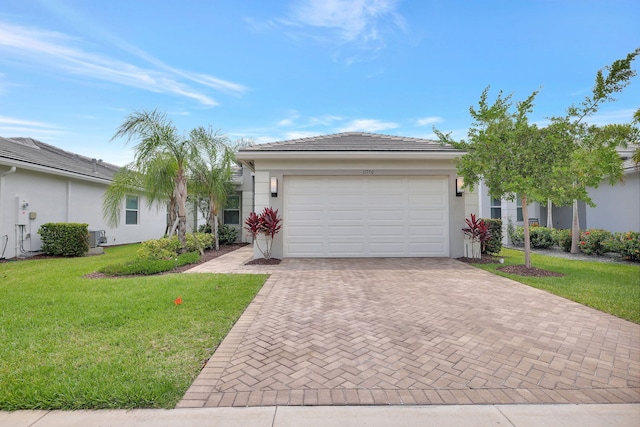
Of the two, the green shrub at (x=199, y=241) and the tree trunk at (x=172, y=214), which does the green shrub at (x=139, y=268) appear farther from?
the tree trunk at (x=172, y=214)

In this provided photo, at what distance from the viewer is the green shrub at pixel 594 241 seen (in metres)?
10.8

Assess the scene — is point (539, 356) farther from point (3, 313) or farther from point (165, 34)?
point (165, 34)

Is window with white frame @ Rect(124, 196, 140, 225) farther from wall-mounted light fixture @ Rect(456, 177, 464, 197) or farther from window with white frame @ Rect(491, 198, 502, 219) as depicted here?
window with white frame @ Rect(491, 198, 502, 219)

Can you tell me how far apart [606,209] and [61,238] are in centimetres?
2030

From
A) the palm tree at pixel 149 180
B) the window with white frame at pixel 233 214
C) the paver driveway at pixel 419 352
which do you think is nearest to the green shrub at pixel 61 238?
the palm tree at pixel 149 180

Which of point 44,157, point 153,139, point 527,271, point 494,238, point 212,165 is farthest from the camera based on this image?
point 44,157

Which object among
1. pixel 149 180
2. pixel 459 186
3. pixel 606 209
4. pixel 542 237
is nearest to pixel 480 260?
pixel 459 186

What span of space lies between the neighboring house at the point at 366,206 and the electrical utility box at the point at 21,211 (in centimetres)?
744

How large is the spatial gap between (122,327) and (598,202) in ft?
54.5

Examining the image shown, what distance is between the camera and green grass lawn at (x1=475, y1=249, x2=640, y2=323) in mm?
4957

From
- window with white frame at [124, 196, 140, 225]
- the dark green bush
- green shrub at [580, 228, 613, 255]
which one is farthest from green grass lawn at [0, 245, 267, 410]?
green shrub at [580, 228, 613, 255]

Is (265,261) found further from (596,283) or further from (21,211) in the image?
(21,211)

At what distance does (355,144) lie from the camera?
10266mm

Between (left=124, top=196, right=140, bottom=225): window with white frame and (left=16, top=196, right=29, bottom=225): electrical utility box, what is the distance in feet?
17.0
